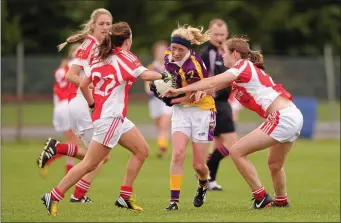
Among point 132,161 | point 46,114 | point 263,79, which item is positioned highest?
point 263,79

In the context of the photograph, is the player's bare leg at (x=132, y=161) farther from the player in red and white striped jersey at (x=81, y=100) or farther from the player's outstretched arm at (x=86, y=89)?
the player in red and white striped jersey at (x=81, y=100)

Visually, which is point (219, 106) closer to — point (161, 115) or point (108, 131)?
point (108, 131)

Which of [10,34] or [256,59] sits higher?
[256,59]

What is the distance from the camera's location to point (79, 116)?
12086 millimetres

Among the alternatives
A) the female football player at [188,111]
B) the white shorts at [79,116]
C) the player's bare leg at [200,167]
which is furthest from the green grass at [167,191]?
the white shorts at [79,116]

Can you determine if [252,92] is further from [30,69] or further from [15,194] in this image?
[30,69]

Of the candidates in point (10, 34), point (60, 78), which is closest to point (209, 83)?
point (60, 78)

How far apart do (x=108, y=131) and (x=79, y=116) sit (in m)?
2.36

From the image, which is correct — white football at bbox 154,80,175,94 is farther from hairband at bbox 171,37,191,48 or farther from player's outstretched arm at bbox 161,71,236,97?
hairband at bbox 171,37,191,48

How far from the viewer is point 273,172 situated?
10.7 metres

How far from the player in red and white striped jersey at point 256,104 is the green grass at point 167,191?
23.3 inches

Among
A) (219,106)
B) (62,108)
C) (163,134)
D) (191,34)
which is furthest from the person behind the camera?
(163,134)

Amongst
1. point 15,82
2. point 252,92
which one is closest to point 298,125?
point 252,92

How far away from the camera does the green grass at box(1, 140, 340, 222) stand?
31.2ft
